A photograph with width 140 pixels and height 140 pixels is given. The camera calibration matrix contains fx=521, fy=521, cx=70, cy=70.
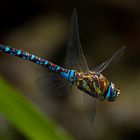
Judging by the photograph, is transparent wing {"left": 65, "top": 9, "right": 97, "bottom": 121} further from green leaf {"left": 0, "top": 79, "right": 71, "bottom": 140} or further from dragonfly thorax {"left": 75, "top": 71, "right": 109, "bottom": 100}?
green leaf {"left": 0, "top": 79, "right": 71, "bottom": 140}

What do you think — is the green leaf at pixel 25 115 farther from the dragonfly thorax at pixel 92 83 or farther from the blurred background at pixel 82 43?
the blurred background at pixel 82 43

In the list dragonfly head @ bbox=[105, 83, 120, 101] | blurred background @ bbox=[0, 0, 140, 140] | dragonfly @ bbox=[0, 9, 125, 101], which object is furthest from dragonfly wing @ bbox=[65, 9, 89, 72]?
blurred background @ bbox=[0, 0, 140, 140]

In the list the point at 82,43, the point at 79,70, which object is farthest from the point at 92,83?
the point at 82,43

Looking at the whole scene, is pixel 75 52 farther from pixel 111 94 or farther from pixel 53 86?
pixel 111 94

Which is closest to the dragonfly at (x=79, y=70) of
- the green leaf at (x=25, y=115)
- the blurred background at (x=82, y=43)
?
the green leaf at (x=25, y=115)

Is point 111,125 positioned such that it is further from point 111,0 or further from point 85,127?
point 111,0

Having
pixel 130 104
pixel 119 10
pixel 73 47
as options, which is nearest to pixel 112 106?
pixel 130 104
